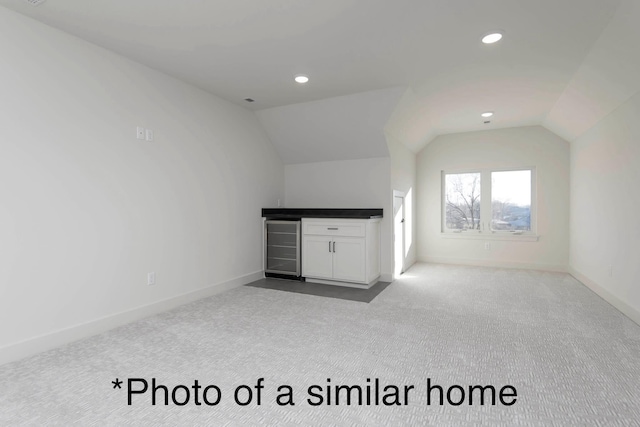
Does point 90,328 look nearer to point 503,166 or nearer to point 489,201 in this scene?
point 489,201

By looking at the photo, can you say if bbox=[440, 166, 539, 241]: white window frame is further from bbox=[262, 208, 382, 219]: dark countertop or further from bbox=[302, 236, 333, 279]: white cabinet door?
bbox=[302, 236, 333, 279]: white cabinet door

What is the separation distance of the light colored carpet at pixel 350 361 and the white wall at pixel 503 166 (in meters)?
2.10

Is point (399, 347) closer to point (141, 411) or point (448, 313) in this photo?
point (448, 313)

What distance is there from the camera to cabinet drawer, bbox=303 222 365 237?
441cm

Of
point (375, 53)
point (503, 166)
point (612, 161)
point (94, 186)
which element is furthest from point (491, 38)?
point (503, 166)

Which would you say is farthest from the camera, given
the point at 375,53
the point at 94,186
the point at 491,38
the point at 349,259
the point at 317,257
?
the point at 317,257

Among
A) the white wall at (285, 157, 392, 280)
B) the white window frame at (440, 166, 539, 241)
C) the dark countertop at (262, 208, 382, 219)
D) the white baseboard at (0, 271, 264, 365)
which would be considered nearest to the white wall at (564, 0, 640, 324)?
the white window frame at (440, 166, 539, 241)

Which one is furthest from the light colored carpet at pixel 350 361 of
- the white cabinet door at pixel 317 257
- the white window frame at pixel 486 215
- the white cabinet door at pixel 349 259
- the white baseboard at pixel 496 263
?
the white window frame at pixel 486 215

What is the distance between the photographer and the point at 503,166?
19.2ft

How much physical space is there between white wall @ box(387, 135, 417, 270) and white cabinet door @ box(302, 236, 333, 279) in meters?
1.36

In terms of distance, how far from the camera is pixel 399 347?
2.50m

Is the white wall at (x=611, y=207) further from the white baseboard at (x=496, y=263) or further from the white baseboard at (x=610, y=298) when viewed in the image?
the white baseboard at (x=496, y=263)

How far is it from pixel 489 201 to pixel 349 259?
3.30 metres

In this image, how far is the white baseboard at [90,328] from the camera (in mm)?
2322
